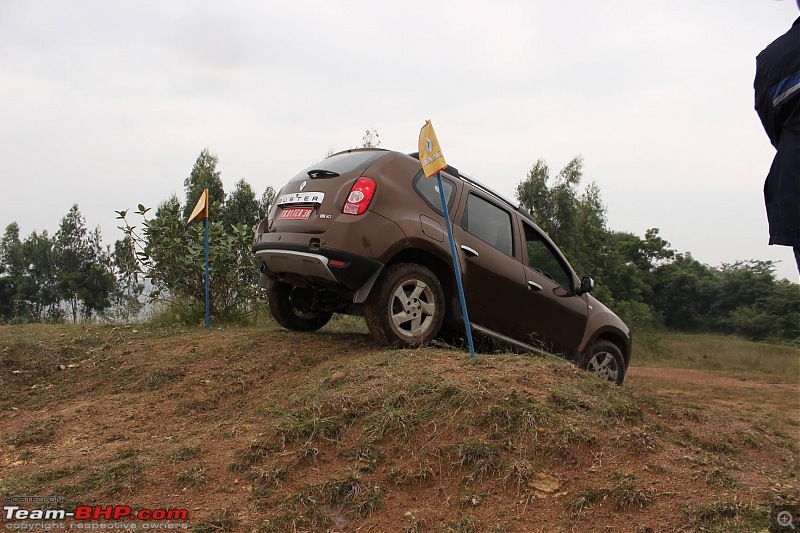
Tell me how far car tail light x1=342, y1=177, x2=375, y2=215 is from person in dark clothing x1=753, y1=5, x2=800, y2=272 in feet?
10.1

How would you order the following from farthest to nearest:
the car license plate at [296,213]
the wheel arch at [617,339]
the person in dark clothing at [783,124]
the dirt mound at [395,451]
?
the wheel arch at [617,339] < the car license plate at [296,213] < the dirt mound at [395,451] < the person in dark clothing at [783,124]

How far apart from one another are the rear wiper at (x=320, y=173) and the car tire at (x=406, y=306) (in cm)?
95

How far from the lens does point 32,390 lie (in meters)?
5.98

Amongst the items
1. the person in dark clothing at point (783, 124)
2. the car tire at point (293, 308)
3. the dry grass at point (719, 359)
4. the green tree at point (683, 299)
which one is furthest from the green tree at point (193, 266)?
the green tree at point (683, 299)

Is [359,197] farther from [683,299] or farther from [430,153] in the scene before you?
[683,299]

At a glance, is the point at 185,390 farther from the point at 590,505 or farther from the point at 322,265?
the point at 590,505

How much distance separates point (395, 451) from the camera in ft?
11.9

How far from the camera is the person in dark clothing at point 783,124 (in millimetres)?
2654

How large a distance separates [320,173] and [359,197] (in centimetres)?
60

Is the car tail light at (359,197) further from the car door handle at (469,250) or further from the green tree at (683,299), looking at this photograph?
the green tree at (683,299)

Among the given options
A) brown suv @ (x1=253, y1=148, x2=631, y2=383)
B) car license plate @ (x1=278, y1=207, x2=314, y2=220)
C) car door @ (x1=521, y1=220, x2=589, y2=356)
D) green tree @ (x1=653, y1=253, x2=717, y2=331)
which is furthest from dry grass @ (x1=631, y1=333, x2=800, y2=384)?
green tree @ (x1=653, y1=253, x2=717, y2=331)

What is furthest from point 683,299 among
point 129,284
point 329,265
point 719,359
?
point 329,265

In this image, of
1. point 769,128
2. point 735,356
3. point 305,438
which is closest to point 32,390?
point 305,438

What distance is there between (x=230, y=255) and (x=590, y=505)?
804 centimetres
